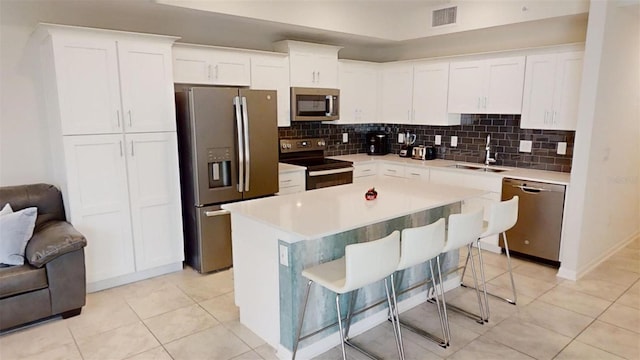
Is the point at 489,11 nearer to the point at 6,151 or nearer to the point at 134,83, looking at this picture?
the point at 134,83

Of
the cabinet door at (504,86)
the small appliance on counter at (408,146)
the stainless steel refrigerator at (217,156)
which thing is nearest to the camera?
the stainless steel refrigerator at (217,156)

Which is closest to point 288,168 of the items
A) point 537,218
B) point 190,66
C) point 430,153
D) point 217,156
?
point 217,156

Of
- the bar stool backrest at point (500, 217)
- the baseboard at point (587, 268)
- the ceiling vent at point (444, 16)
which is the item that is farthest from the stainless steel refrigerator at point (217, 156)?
the baseboard at point (587, 268)

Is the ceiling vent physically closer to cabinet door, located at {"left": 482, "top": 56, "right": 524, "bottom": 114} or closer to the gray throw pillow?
cabinet door, located at {"left": 482, "top": 56, "right": 524, "bottom": 114}

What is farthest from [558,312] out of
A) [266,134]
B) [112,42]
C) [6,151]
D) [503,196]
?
[6,151]

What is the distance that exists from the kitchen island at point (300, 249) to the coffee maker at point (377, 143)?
111 inches

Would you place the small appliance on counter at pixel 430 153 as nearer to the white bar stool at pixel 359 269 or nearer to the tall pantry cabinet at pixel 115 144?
the tall pantry cabinet at pixel 115 144

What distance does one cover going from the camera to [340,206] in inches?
114

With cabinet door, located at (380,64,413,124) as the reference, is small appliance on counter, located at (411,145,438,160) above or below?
below

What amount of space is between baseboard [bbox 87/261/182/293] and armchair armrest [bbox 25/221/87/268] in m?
0.64

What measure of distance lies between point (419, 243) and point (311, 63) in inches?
124

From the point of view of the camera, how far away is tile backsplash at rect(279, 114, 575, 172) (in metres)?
4.63

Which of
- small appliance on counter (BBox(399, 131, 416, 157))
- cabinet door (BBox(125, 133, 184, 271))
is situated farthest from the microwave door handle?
cabinet door (BBox(125, 133, 184, 271))

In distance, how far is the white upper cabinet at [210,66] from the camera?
3.99m
